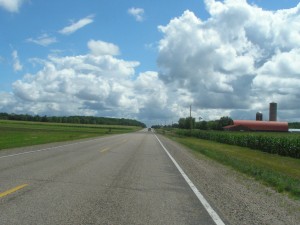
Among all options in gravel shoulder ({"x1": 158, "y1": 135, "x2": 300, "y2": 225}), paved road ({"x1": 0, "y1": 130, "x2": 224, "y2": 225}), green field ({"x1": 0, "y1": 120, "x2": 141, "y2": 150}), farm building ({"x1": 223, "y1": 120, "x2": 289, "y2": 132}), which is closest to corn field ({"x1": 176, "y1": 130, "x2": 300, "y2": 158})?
green field ({"x1": 0, "y1": 120, "x2": 141, "y2": 150})

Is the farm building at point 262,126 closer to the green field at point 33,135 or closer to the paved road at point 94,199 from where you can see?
the green field at point 33,135

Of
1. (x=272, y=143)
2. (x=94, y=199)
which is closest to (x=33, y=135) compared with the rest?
(x=272, y=143)

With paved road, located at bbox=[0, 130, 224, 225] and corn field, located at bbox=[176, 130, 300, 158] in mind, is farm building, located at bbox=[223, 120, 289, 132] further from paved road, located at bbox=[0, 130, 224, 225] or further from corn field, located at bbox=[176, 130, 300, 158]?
paved road, located at bbox=[0, 130, 224, 225]

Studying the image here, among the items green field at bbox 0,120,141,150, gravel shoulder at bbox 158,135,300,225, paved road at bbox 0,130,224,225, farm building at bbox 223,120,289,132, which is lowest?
gravel shoulder at bbox 158,135,300,225

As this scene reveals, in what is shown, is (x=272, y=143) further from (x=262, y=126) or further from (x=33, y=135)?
(x=262, y=126)

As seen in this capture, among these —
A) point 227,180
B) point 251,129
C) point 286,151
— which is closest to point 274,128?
point 251,129

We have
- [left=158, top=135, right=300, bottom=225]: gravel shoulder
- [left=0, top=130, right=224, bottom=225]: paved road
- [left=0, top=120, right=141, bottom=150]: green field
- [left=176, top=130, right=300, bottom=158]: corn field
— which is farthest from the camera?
[left=176, top=130, right=300, bottom=158]: corn field

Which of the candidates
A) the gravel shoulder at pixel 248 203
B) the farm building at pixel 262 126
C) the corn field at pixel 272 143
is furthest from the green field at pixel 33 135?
the farm building at pixel 262 126

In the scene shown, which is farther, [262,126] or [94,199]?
[262,126]

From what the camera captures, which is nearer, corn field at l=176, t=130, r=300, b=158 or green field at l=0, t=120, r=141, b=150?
green field at l=0, t=120, r=141, b=150

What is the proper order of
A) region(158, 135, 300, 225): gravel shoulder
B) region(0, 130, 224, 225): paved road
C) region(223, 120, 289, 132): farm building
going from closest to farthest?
region(0, 130, 224, 225): paved road, region(158, 135, 300, 225): gravel shoulder, region(223, 120, 289, 132): farm building

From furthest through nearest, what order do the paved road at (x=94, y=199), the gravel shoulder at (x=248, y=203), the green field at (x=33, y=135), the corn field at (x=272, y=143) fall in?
the corn field at (x=272, y=143) < the green field at (x=33, y=135) < the gravel shoulder at (x=248, y=203) < the paved road at (x=94, y=199)

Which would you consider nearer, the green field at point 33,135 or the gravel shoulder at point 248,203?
the gravel shoulder at point 248,203

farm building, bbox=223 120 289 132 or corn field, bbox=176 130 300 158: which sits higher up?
farm building, bbox=223 120 289 132
